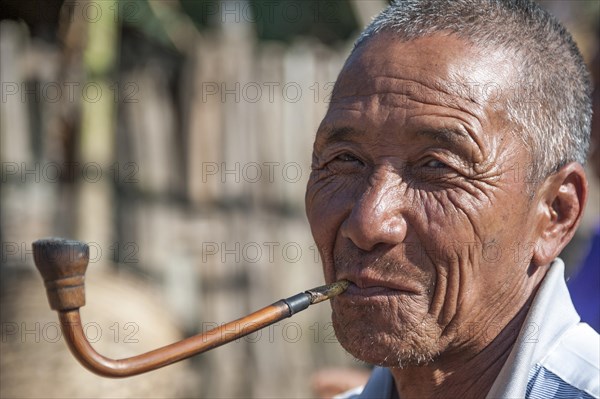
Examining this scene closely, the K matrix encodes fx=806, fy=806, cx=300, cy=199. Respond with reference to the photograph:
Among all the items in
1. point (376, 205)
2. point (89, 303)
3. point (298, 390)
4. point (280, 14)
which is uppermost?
point (280, 14)

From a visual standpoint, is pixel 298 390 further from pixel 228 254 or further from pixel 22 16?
pixel 22 16

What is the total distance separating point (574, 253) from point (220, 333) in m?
5.45

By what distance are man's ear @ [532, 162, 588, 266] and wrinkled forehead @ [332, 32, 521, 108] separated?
0.25 m

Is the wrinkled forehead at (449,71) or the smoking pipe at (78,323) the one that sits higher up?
the wrinkled forehead at (449,71)

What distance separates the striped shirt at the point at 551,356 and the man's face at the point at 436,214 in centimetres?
9

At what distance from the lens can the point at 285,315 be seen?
185 cm

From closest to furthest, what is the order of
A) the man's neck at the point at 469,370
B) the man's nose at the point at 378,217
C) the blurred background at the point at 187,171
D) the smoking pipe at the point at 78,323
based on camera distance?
the smoking pipe at the point at 78,323 → the man's nose at the point at 378,217 → the man's neck at the point at 469,370 → the blurred background at the point at 187,171

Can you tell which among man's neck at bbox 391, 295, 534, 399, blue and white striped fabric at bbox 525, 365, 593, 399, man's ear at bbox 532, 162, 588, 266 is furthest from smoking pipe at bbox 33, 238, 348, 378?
man's ear at bbox 532, 162, 588, 266

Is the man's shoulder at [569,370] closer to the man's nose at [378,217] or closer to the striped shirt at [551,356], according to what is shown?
the striped shirt at [551,356]

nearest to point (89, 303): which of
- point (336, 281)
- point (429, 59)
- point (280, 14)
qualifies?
point (336, 281)

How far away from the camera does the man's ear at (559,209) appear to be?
196cm

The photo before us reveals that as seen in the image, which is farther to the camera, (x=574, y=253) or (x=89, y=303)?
(x=574, y=253)

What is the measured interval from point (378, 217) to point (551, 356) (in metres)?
0.50

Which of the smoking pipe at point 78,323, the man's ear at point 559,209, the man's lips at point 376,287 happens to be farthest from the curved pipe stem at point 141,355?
the man's ear at point 559,209
